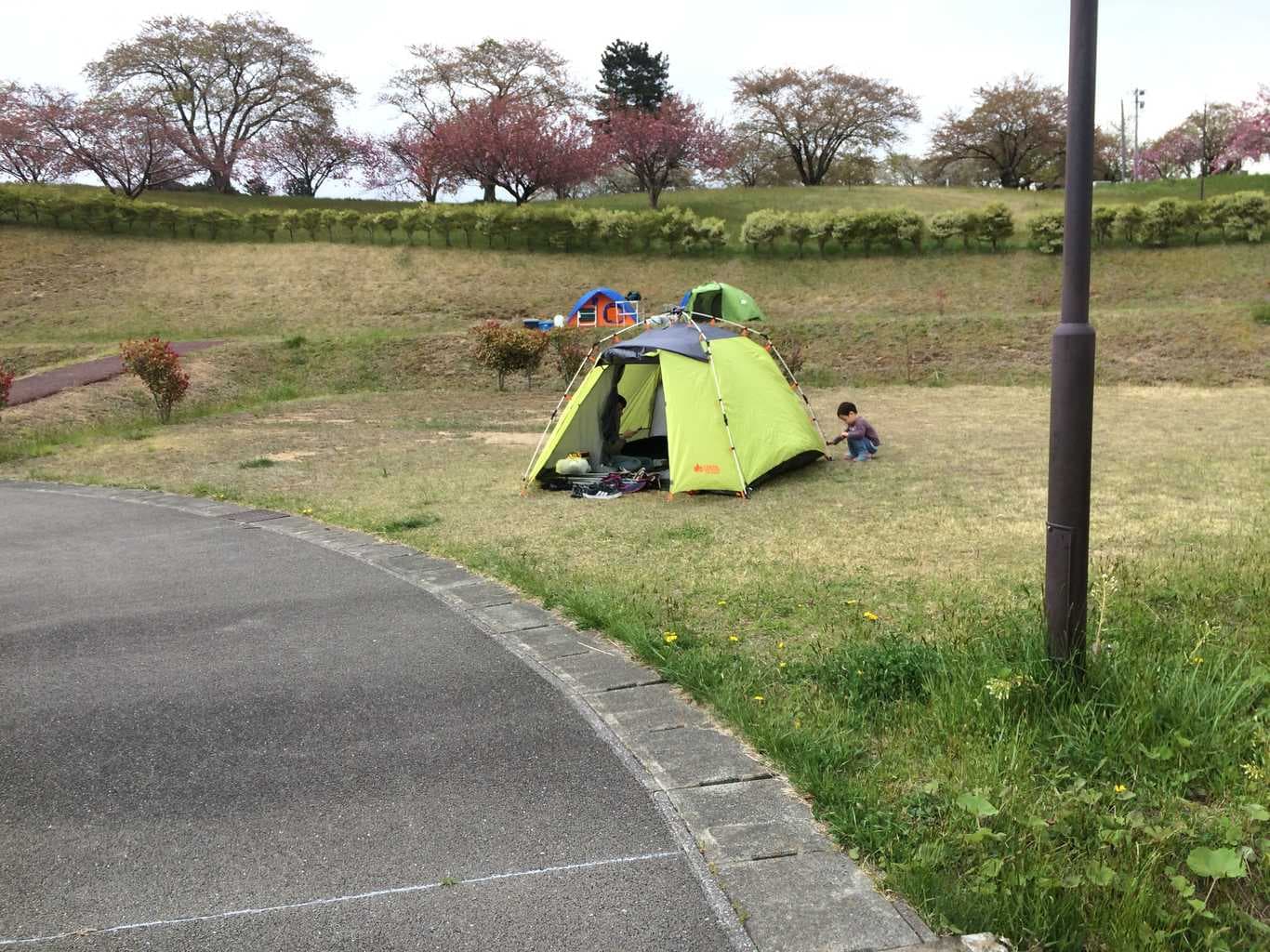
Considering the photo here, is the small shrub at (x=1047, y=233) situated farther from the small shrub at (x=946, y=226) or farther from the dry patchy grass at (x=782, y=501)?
the dry patchy grass at (x=782, y=501)

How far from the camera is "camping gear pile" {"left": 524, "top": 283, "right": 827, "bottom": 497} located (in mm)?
8547

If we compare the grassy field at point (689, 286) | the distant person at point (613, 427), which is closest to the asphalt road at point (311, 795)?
the distant person at point (613, 427)

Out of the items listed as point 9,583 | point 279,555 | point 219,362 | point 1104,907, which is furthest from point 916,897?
point 219,362

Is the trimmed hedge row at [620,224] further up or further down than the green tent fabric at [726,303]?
further up

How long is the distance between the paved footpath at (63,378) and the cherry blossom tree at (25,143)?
2619 cm

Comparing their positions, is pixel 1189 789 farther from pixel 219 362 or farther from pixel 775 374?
pixel 219 362

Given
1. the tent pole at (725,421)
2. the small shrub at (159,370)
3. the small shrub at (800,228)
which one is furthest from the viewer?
the small shrub at (800,228)

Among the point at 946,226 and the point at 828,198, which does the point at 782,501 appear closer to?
the point at 946,226

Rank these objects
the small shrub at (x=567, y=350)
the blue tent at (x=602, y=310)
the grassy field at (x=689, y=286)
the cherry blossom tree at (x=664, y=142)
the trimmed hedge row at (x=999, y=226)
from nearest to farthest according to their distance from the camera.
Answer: the small shrub at (x=567, y=350) < the grassy field at (x=689, y=286) < the blue tent at (x=602, y=310) < the trimmed hedge row at (x=999, y=226) < the cherry blossom tree at (x=664, y=142)

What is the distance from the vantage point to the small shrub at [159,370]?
13.8 metres

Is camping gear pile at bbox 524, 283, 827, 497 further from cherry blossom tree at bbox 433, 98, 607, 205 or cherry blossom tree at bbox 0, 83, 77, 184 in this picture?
cherry blossom tree at bbox 0, 83, 77, 184

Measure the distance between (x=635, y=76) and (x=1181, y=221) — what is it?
108 feet

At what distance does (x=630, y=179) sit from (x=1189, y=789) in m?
59.7

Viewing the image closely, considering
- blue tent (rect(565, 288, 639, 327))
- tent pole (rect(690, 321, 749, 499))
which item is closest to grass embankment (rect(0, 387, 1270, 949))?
A: tent pole (rect(690, 321, 749, 499))
